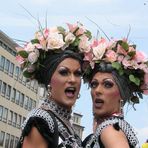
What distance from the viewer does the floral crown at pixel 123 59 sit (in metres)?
5.82

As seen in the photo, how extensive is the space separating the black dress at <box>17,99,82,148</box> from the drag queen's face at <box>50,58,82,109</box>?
0.27 feet

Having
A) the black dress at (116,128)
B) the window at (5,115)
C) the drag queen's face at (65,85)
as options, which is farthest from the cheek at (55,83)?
the window at (5,115)

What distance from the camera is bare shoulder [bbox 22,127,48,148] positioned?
5.11 meters

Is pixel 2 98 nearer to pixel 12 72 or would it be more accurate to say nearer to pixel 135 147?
pixel 12 72

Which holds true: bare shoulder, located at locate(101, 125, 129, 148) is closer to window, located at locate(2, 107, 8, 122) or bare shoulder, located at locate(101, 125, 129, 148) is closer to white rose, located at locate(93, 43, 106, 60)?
white rose, located at locate(93, 43, 106, 60)

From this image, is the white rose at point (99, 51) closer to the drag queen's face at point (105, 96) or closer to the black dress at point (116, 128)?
the drag queen's face at point (105, 96)

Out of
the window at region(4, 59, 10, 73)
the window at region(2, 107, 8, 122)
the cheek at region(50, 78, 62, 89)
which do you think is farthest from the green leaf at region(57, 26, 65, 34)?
the window at region(4, 59, 10, 73)

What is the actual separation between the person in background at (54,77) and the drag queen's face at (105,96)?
225mm

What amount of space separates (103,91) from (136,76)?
50 cm

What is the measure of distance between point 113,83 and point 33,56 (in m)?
0.89

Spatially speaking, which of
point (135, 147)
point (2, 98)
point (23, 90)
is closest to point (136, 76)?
point (135, 147)

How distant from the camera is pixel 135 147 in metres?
5.32

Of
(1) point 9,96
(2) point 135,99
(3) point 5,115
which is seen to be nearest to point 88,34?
(2) point 135,99

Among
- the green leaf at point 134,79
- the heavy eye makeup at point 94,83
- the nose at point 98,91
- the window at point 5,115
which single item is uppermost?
the window at point 5,115
